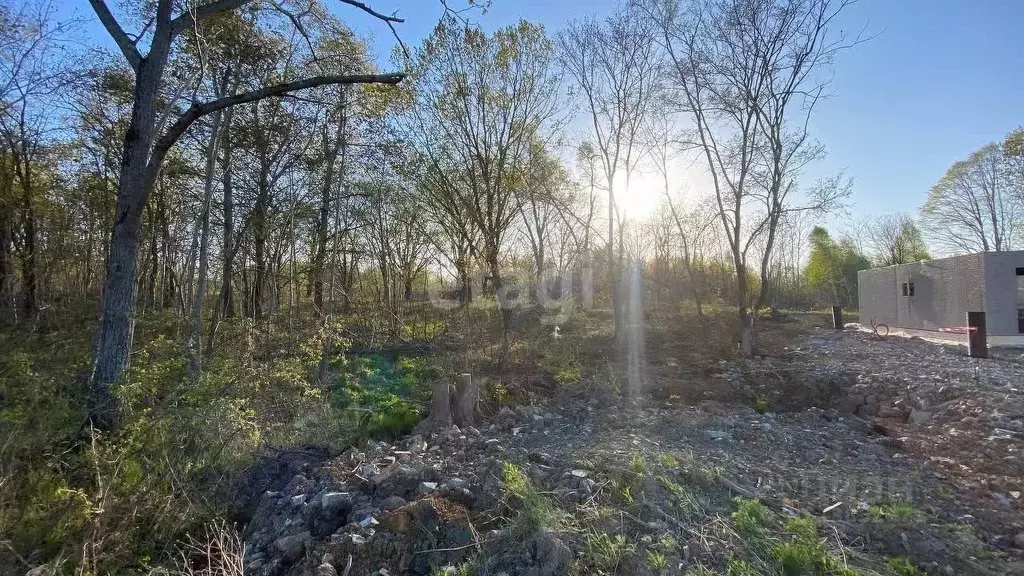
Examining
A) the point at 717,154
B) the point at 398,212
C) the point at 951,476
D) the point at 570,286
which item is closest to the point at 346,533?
the point at 951,476

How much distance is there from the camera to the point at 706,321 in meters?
15.3

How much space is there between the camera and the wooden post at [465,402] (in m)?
5.50

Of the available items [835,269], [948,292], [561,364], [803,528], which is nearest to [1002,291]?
[948,292]

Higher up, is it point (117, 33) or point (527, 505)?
point (117, 33)

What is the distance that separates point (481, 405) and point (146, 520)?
3572 millimetres

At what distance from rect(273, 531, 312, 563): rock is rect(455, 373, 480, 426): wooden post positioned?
2616 millimetres

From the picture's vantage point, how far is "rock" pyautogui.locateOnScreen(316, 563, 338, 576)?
99.8 inches

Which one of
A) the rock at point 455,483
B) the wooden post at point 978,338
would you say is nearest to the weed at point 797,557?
the rock at point 455,483

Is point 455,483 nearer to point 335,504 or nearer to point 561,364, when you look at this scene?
point 335,504

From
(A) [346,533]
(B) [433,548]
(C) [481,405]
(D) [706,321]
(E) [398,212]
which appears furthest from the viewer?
(E) [398,212]

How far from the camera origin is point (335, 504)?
3.29 metres

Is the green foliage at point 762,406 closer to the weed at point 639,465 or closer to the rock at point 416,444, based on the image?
the weed at point 639,465

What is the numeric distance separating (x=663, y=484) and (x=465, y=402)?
9.40 feet

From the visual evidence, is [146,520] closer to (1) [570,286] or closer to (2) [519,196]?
(2) [519,196]
